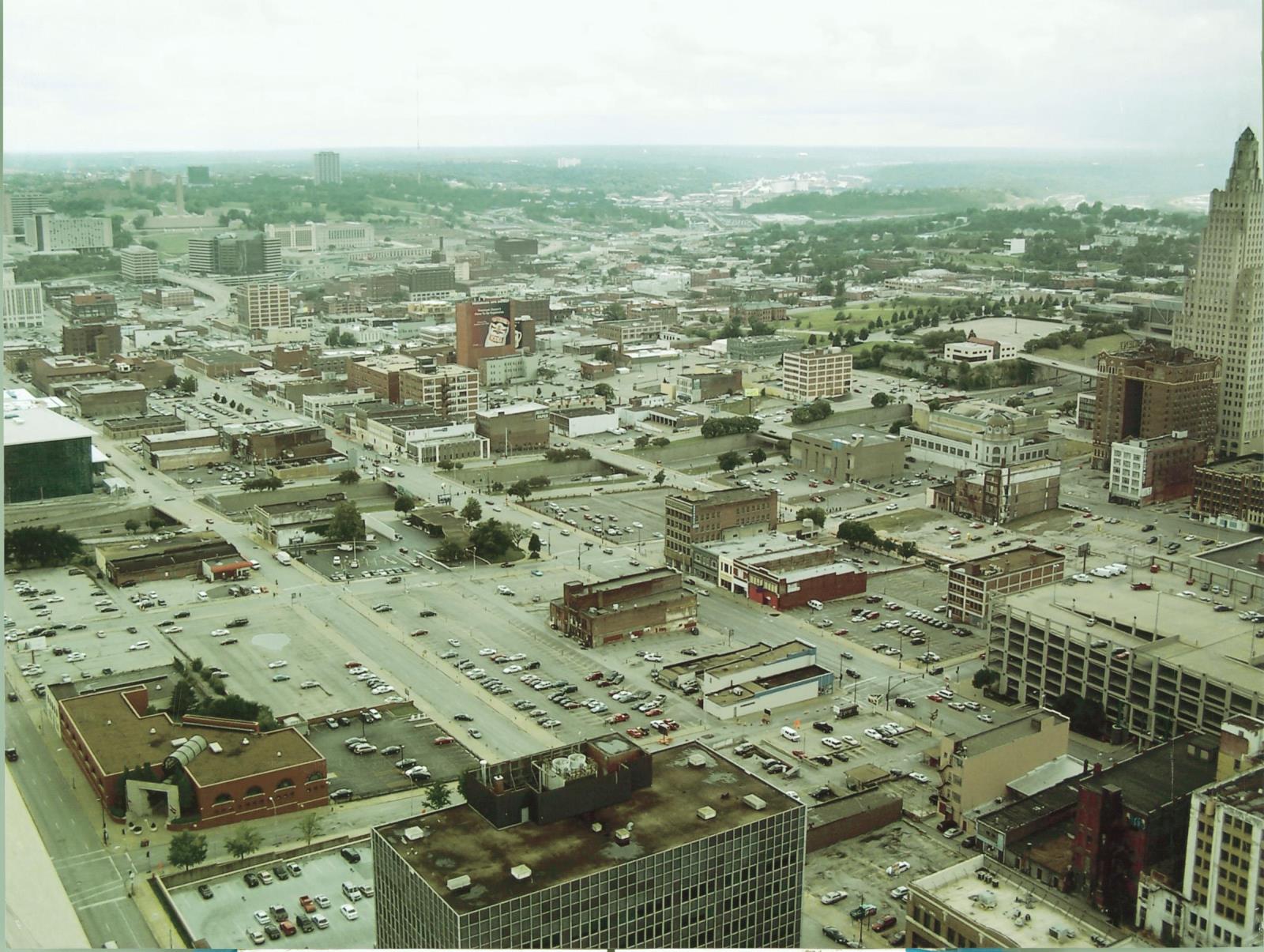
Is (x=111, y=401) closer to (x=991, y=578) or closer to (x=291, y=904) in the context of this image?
(x=991, y=578)

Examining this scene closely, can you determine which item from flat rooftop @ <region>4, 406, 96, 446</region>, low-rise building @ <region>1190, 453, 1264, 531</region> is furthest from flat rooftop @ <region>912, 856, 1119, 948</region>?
flat rooftop @ <region>4, 406, 96, 446</region>

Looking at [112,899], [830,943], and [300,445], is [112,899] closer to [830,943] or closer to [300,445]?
[830,943]

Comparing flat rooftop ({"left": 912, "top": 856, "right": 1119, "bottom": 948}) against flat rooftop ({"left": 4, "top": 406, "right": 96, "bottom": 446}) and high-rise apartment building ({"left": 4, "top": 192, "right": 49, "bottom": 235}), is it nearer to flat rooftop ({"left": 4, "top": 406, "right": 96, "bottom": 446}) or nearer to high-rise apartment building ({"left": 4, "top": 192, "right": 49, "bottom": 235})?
flat rooftop ({"left": 4, "top": 406, "right": 96, "bottom": 446})

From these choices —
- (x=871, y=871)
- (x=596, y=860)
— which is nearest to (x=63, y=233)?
(x=871, y=871)

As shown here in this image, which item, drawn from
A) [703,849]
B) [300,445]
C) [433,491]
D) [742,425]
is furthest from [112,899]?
[742,425]

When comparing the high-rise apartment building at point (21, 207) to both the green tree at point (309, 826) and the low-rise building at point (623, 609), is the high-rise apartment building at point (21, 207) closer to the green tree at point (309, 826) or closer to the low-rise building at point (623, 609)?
the low-rise building at point (623, 609)

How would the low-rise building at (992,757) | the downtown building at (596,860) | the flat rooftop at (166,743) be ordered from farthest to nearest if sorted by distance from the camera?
the flat rooftop at (166,743), the low-rise building at (992,757), the downtown building at (596,860)

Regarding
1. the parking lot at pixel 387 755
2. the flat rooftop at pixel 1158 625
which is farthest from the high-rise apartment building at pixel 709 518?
the parking lot at pixel 387 755
